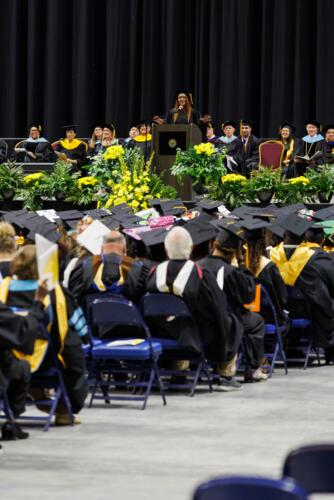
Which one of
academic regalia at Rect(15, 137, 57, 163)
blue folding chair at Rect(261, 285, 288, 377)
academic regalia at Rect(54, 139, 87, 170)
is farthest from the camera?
academic regalia at Rect(15, 137, 57, 163)

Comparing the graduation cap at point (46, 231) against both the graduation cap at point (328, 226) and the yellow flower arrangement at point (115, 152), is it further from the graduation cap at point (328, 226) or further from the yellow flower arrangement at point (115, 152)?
the yellow flower arrangement at point (115, 152)

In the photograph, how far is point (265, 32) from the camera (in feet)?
70.6

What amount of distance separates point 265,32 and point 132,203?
9.39 m

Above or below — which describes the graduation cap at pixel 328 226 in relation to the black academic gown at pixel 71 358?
above

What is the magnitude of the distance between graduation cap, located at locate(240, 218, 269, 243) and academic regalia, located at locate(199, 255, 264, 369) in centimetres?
41

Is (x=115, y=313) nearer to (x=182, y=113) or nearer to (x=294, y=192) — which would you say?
(x=294, y=192)

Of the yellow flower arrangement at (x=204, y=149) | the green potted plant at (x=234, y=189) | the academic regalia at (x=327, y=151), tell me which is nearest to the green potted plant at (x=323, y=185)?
the green potted plant at (x=234, y=189)

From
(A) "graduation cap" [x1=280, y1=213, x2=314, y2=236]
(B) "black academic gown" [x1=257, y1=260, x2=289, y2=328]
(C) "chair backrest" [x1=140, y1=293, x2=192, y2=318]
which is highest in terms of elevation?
(A) "graduation cap" [x1=280, y1=213, x2=314, y2=236]

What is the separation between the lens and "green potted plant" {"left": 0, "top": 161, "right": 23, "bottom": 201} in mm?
14680

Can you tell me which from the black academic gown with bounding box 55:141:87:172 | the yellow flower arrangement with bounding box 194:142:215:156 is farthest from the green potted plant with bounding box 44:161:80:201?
the black academic gown with bounding box 55:141:87:172

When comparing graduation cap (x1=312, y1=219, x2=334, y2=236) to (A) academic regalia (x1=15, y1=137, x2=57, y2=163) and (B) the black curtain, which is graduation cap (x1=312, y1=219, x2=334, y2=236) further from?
(B) the black curtain

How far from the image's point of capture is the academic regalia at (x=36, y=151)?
19859 millimetres

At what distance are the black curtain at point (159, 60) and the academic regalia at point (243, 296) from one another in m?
12.8

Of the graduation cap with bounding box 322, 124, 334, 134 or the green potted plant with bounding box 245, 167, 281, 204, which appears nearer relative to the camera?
the green potted plant with bounding box 245, 167, 281, 204
